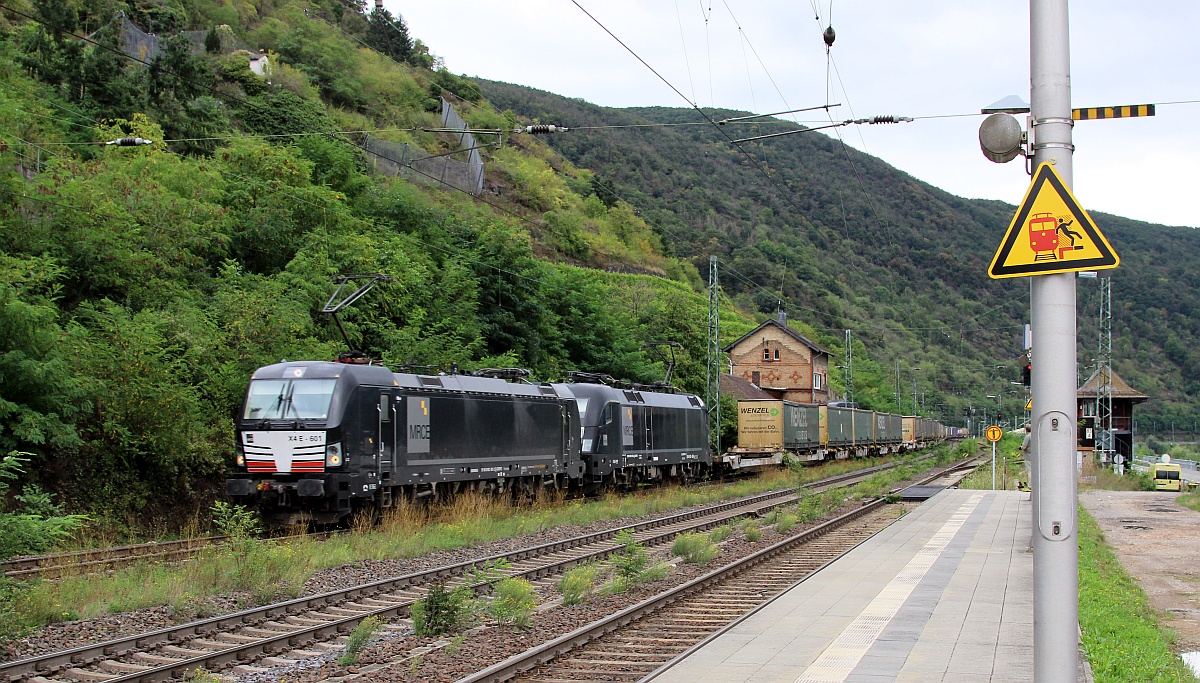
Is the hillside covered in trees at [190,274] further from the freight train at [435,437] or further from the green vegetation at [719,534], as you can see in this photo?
the green vegetation at [719,534]

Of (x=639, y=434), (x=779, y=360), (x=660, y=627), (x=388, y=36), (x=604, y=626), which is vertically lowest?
(x=660, y=627)

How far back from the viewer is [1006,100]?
6398 millimetres

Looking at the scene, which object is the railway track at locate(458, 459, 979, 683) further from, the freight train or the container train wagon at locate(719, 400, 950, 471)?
the container train wagon at locate(719, 400, 950, 471)

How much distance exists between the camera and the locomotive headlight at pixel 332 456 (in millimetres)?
17500

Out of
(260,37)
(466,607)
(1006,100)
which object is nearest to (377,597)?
(466,607)

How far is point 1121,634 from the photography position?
9.98 m

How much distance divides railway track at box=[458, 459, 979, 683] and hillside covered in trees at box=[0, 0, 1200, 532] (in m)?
10.2

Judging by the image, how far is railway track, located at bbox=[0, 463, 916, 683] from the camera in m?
8.26

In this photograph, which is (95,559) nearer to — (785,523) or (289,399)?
(289,399)

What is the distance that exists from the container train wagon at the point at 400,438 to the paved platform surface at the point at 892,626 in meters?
8.72

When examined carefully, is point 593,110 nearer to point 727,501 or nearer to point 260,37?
point 260,37

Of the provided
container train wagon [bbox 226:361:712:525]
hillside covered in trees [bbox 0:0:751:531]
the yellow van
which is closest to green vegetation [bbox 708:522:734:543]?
container train wagon [bbox 226:361:712:525]

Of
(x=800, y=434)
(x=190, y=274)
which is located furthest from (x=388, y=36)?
(x=190, y=274)

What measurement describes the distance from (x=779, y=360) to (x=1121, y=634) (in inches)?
2992
